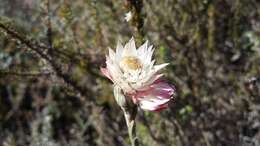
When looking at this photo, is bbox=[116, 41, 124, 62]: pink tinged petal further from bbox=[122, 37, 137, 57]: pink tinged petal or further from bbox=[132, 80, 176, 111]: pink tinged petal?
bbox=[132, 80, 176, 111]: pink tinged petal

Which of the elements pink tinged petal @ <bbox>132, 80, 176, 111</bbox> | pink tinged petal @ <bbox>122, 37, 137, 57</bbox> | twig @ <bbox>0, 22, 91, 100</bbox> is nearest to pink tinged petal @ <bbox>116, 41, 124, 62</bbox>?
pink tinged petal @ <bbox>122, 37, 137, 57</bbox>

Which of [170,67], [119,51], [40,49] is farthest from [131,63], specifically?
[170,67]

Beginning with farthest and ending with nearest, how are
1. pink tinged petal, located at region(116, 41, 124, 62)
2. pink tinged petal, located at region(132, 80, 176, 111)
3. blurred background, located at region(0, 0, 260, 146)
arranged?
blurred background, located at region(0, 0, 260, 146), pink tinged petal, located at region(116, 41, 124, 62), pink tinged petal, located at region(132, 80, 176, 111)

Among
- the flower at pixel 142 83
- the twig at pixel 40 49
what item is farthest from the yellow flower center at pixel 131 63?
the twig at pixel 40 49

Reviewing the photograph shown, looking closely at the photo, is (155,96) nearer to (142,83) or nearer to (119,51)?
(142,83)

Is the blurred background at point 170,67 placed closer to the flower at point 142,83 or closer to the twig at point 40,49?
the twig at point 40,49

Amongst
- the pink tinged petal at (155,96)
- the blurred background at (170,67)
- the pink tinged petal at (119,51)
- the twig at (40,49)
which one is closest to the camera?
the pink tinged petal at (155,96)

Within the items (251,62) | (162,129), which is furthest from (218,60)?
(162,129)

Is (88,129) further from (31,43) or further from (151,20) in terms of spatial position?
(31,43)
